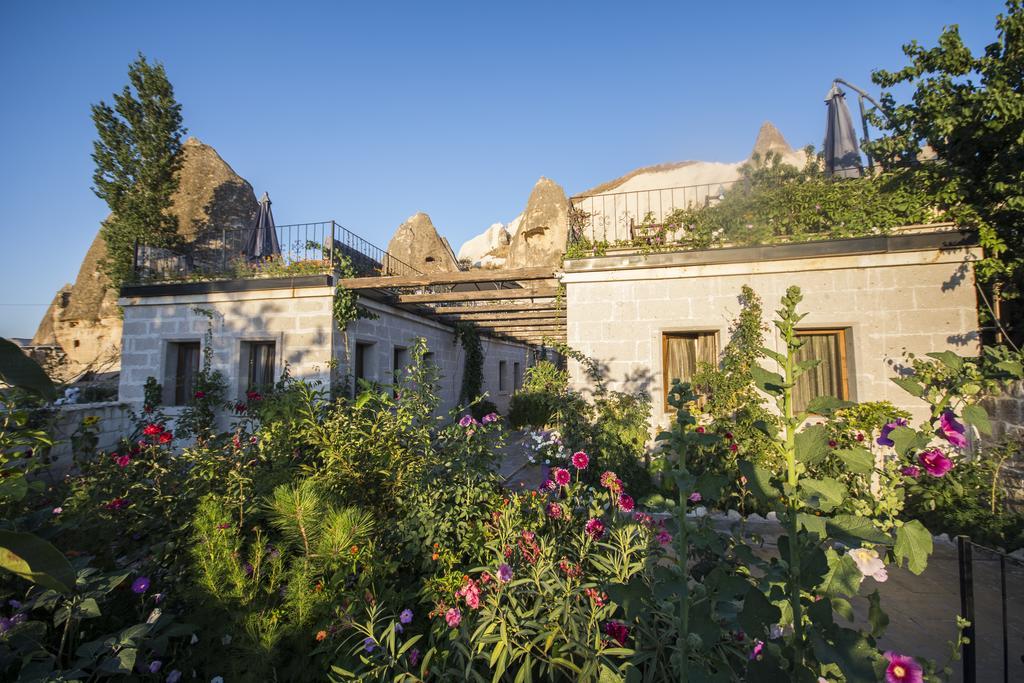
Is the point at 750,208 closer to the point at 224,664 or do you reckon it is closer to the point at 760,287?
the point at 760,287

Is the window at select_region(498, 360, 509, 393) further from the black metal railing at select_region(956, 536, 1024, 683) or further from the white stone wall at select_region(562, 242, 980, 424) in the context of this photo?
the black metal railing at select_region(956, 536, 1024, 683)

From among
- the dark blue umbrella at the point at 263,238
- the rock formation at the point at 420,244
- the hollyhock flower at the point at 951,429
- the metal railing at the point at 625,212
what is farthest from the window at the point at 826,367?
the rock formation at the point at 420,244

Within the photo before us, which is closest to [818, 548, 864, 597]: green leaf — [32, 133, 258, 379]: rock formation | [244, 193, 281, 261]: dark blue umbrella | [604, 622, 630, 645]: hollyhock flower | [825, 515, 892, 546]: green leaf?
[825, 515, 892, 546]: green leaf

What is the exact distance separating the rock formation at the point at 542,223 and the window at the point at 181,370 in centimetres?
1574

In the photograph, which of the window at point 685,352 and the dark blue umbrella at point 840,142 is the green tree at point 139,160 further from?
the dark blue umbrella at point 840,142

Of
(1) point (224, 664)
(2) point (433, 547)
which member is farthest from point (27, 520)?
(2) point (433, 547)

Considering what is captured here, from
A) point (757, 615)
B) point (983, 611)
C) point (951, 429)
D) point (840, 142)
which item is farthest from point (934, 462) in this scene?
point (840, 142)

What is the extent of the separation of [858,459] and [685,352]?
477 cm

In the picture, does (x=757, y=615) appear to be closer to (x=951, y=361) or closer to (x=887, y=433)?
(x=887, y=433)

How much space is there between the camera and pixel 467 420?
299 cm

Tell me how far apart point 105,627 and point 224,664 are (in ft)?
2.18

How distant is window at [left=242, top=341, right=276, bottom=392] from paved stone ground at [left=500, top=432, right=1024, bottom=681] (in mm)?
5804

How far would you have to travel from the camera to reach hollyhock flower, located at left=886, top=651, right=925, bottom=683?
1.08 metres

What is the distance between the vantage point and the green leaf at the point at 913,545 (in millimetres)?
984
